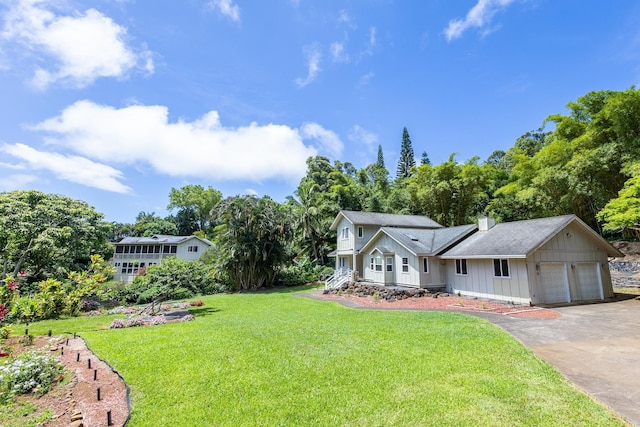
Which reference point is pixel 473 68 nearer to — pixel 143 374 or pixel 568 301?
pixel 568 301

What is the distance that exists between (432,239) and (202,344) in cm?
1738

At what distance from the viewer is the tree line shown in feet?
56.5

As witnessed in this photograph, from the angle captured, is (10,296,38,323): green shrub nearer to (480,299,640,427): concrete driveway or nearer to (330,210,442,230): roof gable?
(480,299,640,427): concrete driveway

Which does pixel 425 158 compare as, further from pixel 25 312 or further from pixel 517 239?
pixel 25 312

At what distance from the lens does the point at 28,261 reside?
19094 mm

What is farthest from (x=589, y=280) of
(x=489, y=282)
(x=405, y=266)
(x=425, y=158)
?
(x=425, y=158)

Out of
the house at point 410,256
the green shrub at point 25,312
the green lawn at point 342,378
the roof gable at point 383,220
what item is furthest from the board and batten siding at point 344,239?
the green shrub at point 25,312

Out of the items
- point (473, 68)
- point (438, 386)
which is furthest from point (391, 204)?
point (438, 386)

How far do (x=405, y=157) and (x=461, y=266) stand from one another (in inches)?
2164

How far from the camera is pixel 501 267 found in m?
14.9

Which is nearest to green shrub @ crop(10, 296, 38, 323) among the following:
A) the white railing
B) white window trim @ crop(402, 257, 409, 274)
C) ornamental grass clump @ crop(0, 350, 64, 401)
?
ornamental grass clump @ crop(0, 350, 64, 401)

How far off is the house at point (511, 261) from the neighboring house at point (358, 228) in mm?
3854

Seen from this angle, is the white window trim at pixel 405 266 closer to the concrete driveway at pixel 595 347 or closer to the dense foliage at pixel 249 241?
the concrete driveway at pixel 595 347

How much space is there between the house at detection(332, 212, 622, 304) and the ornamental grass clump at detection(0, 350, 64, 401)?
53.6ft
